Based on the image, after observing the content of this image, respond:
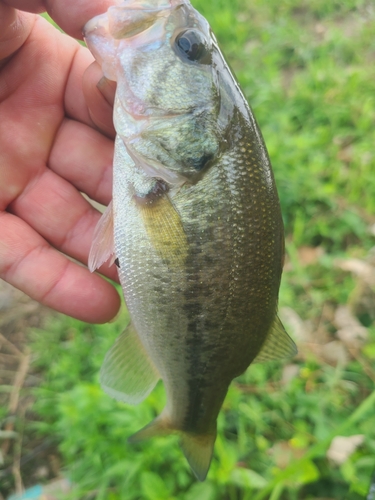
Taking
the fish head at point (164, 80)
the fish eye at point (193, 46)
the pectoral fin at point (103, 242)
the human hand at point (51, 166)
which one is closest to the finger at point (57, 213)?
the human hand at point (51, 166)

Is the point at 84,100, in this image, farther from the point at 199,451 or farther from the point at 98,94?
the point at 199,451

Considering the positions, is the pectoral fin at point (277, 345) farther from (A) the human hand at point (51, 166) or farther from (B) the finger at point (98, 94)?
(B) the finger at point (98, 94)

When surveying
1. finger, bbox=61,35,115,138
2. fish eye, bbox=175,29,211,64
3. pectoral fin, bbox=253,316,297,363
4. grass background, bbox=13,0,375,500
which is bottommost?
grass background, bbox=13,0,375,500

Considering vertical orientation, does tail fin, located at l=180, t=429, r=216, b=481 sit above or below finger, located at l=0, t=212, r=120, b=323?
below

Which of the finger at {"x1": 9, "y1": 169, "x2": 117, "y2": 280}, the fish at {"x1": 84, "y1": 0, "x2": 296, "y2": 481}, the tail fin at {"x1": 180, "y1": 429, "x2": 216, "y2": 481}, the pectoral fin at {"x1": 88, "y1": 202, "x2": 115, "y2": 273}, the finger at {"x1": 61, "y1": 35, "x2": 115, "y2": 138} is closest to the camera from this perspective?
the fish at {"x1": 84, "y1": 0, "x2": 296, "y2": 481}

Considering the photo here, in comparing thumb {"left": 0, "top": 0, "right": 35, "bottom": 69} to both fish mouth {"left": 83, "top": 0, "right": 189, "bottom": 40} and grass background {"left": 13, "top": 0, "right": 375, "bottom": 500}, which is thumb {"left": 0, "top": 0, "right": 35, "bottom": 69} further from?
grass background {"left": 13, "top": 0, "right": 375, "bottom": 500}

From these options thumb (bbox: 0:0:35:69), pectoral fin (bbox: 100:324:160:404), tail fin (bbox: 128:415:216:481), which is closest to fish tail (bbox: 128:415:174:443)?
tail fin (bbox: 128:415:216:481)

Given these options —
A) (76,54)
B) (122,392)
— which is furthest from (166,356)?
(76,54)
